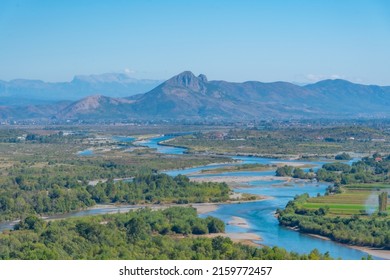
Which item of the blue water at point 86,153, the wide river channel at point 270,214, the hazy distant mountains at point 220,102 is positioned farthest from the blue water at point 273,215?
the hazy distant mountains at point 220,102

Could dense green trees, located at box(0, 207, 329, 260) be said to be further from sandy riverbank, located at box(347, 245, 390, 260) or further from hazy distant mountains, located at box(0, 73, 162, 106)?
hazy distant mountains, located at box(0, 73, 162, 106)

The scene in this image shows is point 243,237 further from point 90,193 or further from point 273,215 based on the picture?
point 90,193

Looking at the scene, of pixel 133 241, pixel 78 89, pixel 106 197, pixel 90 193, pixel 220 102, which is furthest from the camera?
pixel 78 89

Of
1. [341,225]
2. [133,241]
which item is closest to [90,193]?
[341,225]

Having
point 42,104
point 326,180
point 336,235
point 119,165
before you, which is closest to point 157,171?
point 119,165

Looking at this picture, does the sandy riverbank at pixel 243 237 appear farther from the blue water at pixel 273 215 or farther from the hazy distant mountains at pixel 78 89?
the hazy distant mountains at pixel 78 89

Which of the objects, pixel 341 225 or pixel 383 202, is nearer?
pixel 341 225

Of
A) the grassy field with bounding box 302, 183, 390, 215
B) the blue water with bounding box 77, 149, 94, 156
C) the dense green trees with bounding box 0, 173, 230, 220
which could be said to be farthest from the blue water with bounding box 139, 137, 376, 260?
the blue water with bounding box 77, 149, 94, 156
